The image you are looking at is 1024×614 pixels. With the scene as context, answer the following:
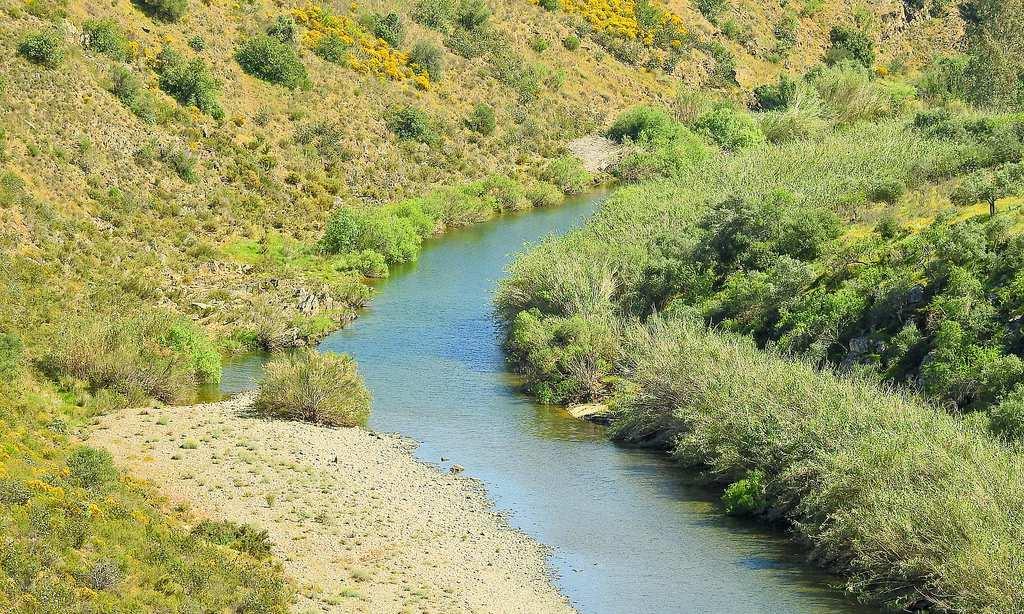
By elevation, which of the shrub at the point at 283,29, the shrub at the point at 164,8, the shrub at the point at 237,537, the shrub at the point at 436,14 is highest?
the shrub at the point at 436,14

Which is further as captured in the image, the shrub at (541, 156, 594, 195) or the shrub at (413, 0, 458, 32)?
the shrub at (413, 0, 458, 32)

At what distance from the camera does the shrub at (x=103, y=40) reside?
105062 mm

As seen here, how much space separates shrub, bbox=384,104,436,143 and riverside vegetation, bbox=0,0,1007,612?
7.8 inches

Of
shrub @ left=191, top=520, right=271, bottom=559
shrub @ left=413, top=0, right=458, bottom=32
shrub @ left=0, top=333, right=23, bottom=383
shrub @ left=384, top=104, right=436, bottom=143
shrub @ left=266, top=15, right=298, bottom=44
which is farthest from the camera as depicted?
shrub @ left=413, top=0, right=458, bottom=32

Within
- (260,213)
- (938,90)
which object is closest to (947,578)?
(260,213)

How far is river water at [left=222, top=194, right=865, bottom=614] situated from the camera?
1850 inches

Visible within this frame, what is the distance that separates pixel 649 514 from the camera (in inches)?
2112

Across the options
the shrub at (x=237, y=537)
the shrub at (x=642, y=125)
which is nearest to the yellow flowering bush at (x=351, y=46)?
the shrub at (x=642, y=125)

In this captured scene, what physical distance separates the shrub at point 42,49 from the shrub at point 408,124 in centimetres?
3439

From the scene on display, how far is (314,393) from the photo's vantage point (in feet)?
207

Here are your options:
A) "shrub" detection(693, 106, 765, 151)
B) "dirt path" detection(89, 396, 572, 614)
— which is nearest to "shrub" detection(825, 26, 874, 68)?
"shrub" detection(693, 106, 765, 151)

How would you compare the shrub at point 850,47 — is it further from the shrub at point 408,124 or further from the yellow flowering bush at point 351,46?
the shrub at point 408,124

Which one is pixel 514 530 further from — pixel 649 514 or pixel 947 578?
pixel 947 578

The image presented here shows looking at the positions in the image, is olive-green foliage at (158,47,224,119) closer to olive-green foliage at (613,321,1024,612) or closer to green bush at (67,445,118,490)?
olive-green foliage at (613,321,1024,612)
